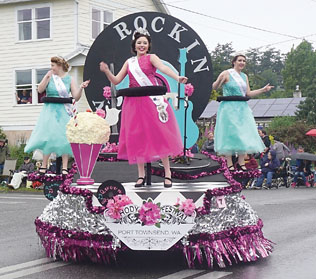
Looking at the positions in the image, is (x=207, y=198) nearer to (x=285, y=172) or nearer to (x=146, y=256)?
(x=146, y=256)

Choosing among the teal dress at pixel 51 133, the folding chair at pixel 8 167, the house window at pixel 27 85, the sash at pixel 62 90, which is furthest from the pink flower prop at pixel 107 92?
the house window at pixel 27 85

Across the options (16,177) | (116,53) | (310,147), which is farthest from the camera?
(310,147)

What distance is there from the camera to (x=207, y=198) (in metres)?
6.12

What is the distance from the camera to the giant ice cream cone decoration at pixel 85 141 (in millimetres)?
6855

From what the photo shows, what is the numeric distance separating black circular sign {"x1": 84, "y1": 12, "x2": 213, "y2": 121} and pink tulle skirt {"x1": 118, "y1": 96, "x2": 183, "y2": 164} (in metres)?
2.83

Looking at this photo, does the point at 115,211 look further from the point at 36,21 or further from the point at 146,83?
the point at 36,21

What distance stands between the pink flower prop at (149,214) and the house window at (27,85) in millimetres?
21642

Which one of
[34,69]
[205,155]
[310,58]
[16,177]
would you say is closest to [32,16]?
[34,69]

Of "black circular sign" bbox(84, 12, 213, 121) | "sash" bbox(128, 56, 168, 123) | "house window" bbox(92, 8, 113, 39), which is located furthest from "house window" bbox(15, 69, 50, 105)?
"sash" bbox(128, 56, 168, 123)

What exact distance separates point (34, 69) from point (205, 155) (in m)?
19.5

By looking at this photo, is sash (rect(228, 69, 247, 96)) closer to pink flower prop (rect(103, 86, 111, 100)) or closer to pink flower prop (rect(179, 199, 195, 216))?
pink flower prop (rect(103, 86, 111, 100))

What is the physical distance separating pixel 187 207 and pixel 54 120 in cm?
279

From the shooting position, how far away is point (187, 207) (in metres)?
5.88

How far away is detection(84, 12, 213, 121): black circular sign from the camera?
943 centimetres
